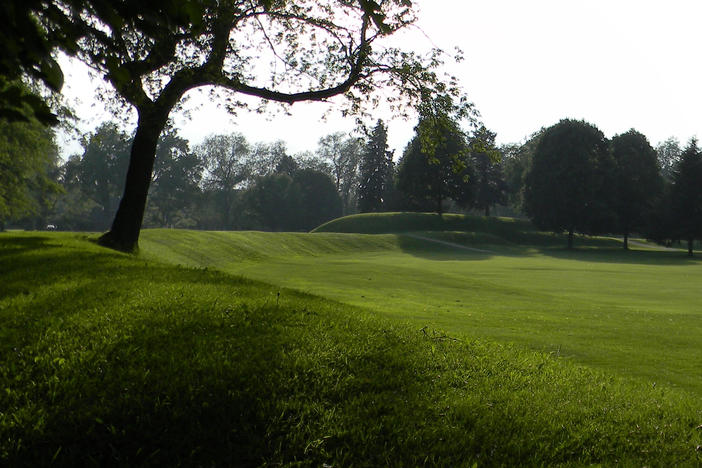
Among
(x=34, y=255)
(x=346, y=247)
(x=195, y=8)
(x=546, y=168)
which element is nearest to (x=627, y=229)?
(x=546, y=168)

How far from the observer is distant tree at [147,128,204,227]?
10062 cm

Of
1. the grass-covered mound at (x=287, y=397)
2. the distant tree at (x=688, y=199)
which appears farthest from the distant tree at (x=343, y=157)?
the grass-covered mound at (x=287, y=397)

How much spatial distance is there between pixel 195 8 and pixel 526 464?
4053 millimetres

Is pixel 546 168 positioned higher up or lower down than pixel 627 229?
higher up

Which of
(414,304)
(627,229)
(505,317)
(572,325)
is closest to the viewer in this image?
(572,325)

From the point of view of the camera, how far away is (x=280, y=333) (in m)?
6.55

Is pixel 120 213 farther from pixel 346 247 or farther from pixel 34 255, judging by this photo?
pixel 346 247

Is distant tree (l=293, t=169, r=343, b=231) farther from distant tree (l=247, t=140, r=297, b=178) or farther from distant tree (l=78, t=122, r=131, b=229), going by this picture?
distant tree (l=78, t=122, r=131, b=229)

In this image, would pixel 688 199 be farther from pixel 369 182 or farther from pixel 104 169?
pixel 104 169

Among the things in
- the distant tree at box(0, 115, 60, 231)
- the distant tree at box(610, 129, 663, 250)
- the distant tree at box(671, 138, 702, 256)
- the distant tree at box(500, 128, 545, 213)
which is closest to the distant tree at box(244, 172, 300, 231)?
the distant tree at box(500, 128, 545, 213)

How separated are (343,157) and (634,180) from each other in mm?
64266

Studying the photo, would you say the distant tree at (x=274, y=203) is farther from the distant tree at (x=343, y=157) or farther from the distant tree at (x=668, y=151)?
the distant tree at (x=668, y=151)

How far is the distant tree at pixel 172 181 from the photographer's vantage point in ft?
330

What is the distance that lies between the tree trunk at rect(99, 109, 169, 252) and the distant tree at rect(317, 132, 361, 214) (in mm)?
99592
